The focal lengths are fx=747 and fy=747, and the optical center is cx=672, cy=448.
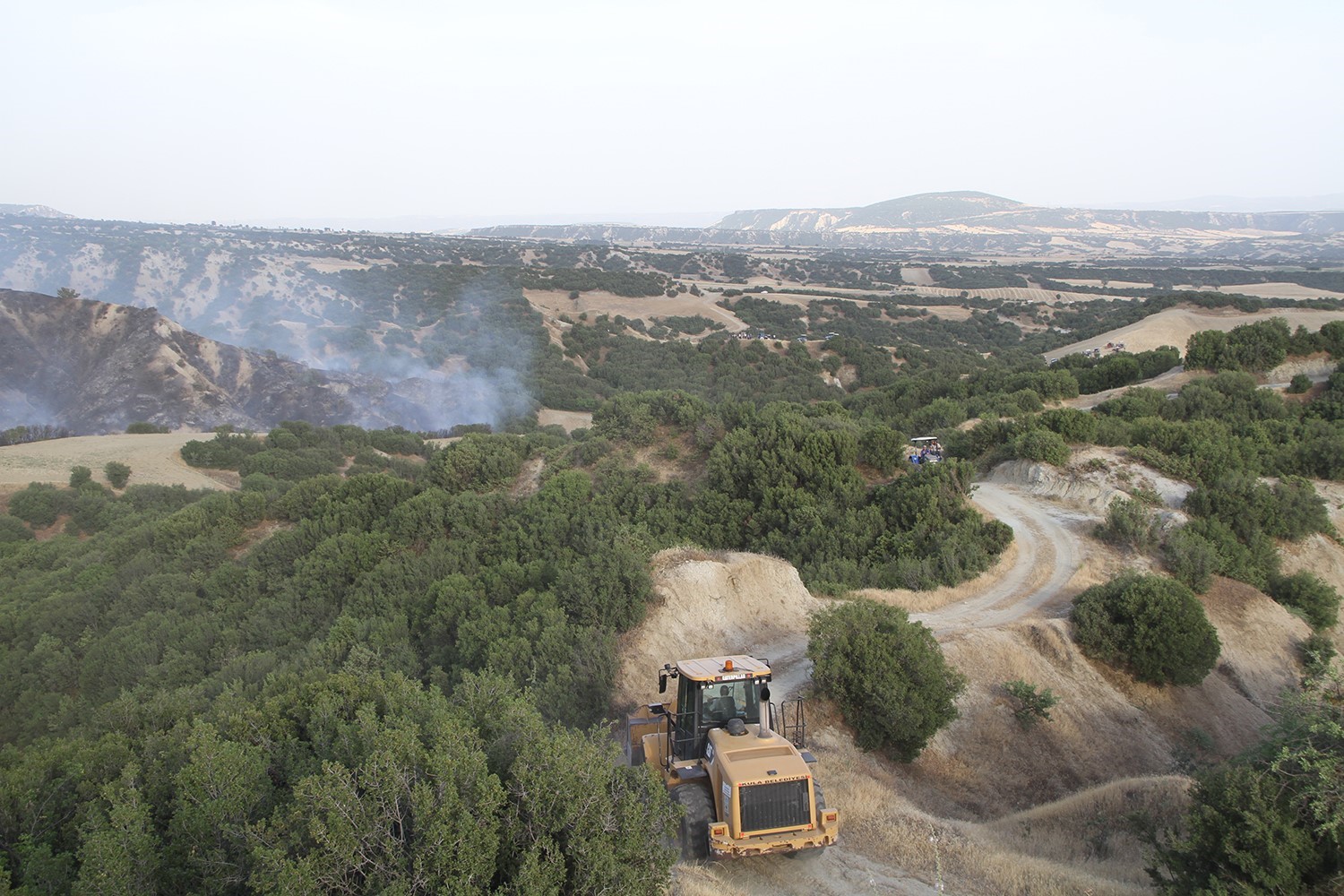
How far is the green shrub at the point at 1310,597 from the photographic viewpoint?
17641 mm

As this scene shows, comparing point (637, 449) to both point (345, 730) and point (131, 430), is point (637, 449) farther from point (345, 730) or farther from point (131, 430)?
point (131, 430)

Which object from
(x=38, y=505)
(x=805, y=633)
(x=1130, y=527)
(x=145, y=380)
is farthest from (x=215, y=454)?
(x=1130, y=527)

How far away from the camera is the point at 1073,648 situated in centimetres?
1453

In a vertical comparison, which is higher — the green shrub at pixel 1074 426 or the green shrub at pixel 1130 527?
the green shrub at pixel 1074 426

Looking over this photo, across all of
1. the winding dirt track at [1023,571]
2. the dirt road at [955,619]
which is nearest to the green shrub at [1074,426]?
the dirt road at [955,619]

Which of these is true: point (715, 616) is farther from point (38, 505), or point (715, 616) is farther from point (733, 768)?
point (38, 505)

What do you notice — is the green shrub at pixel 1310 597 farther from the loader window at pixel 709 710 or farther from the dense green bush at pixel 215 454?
the dense green bush at pixel 215 454

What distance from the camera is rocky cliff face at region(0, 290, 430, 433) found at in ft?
168

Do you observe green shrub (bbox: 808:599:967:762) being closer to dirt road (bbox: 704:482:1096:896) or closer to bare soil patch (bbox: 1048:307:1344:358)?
dirt road (bbox: 704:482:1096:896)

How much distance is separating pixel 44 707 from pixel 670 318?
64.2 metres

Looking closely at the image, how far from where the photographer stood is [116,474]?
1352 inches

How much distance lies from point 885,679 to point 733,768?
463 centimetres

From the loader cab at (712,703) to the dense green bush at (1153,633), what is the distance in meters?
9.03

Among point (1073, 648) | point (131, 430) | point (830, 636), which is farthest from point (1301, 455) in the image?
point (131, 430)
